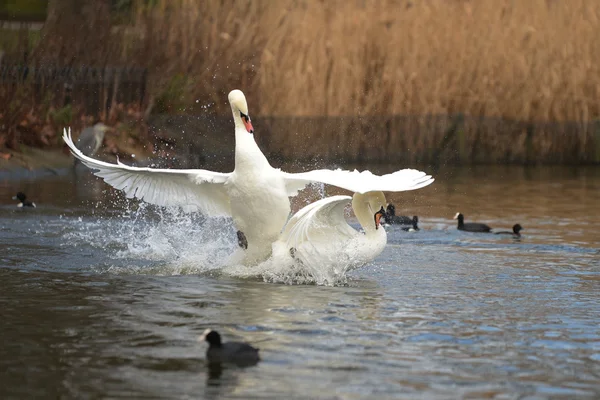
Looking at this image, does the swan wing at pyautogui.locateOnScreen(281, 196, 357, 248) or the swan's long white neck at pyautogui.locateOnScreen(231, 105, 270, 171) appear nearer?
the swan wing at pyautogui.locateOnScreen(281, 196, 357, 248)

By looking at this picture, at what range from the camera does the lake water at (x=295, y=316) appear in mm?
6734

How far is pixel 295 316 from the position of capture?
28.6 ft

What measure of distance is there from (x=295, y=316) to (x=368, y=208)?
217 cm

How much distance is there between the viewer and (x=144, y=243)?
501 inches

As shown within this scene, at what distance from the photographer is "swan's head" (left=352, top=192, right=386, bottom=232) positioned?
416 inches

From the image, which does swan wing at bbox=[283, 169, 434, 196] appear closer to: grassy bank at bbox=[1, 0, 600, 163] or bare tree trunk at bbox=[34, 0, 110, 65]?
grassy bank at bbox=[1, 0, 600, 163]

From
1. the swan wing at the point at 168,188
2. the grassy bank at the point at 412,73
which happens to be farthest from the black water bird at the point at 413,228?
the grassy bank at the point at 412,73

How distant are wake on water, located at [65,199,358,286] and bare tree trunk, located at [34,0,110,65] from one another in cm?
1142

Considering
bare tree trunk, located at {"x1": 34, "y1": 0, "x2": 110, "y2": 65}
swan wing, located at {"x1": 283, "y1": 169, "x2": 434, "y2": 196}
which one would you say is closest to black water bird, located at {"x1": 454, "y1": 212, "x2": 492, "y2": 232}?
swan wing, located at {"x1": 283, "y1": 169, "x2": 434, "y2": 196}

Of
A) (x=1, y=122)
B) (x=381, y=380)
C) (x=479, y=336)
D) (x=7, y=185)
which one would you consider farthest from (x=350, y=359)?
(x=1, y=122)

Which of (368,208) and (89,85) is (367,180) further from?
(89,85)

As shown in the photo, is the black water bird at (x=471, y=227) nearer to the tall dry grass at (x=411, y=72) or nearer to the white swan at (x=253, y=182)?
the white swan at (x=253, y=182)

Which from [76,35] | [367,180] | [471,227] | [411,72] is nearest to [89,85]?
[76,35]

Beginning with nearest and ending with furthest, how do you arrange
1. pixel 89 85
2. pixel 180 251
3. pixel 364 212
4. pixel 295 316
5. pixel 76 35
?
pixel 295 316 → pixel 364 212 → pixel 180 251 → pixel 89 85 → pixel 76 35
